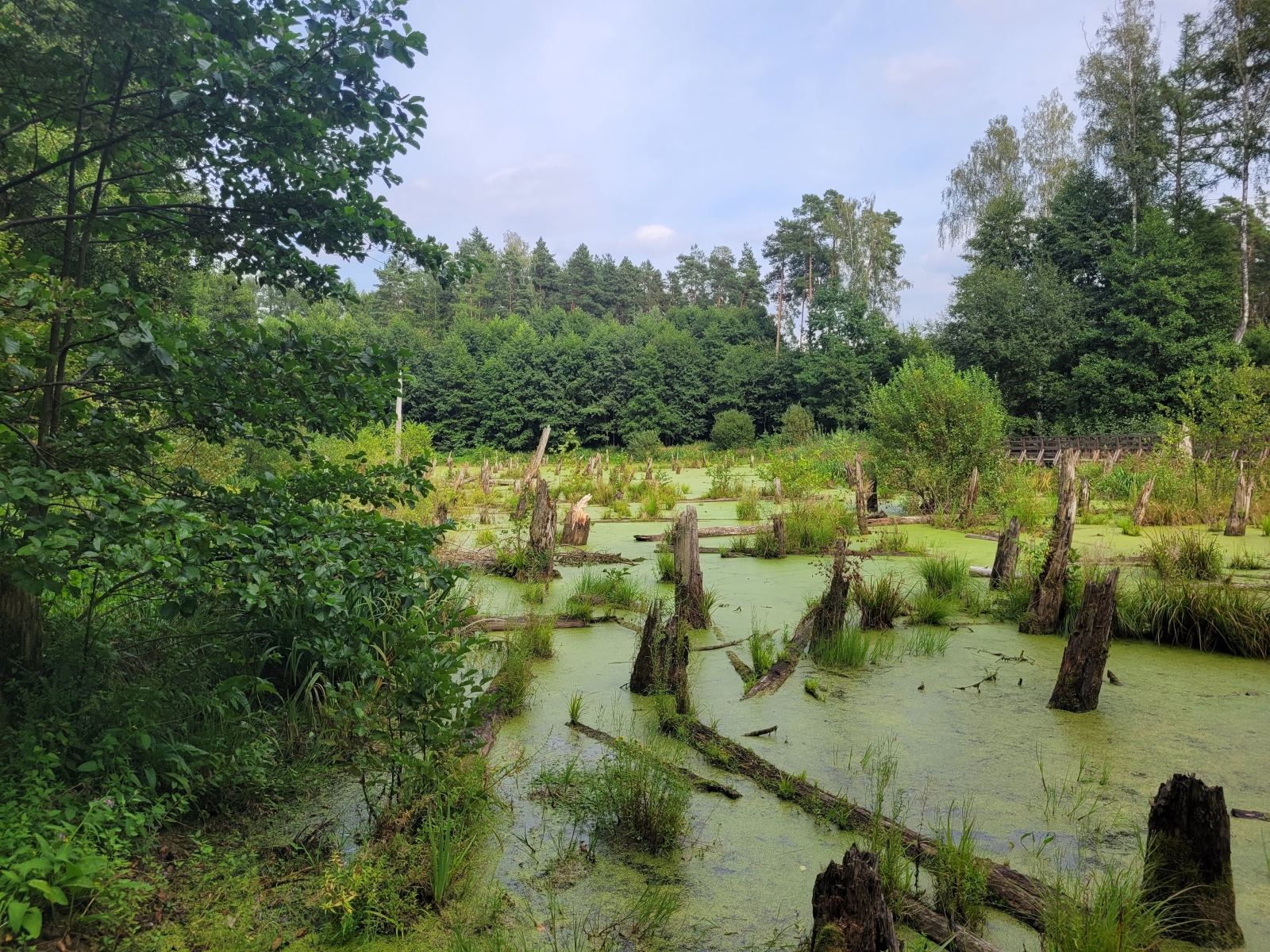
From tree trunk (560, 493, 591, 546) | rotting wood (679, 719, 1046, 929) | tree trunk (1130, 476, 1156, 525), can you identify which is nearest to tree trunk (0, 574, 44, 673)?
rotting wood (679, 719, 1046, 929)

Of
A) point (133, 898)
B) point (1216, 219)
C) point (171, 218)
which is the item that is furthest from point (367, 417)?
point (1216, 219)

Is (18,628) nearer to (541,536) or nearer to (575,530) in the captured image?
(541,536)

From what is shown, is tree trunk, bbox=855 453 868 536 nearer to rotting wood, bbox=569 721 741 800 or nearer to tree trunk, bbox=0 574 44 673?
rotting wood, bbox=569 721 741 800

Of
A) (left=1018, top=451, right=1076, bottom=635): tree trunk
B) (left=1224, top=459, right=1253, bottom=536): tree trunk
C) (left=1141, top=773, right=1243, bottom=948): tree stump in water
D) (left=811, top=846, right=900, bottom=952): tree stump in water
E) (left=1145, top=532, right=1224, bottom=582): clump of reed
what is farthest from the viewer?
(left=1224, top=459, right=1253, bottom=536): tree trunk

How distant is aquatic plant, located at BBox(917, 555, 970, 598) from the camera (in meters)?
7.02

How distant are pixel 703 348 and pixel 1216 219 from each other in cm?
2204

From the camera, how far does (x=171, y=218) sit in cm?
339

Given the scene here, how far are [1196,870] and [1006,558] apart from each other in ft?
17.0

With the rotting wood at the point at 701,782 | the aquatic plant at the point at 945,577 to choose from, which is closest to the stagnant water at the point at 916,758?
the rotting wood at the point at 701,782

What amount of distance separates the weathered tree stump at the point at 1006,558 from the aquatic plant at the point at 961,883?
496cm

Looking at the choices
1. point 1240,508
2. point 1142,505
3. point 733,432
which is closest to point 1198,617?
point 1240,508

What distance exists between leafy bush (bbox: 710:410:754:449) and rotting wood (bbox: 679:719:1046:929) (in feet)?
96.9

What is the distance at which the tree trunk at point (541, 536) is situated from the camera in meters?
7.87

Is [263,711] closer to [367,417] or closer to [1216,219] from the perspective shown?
[367,417]
